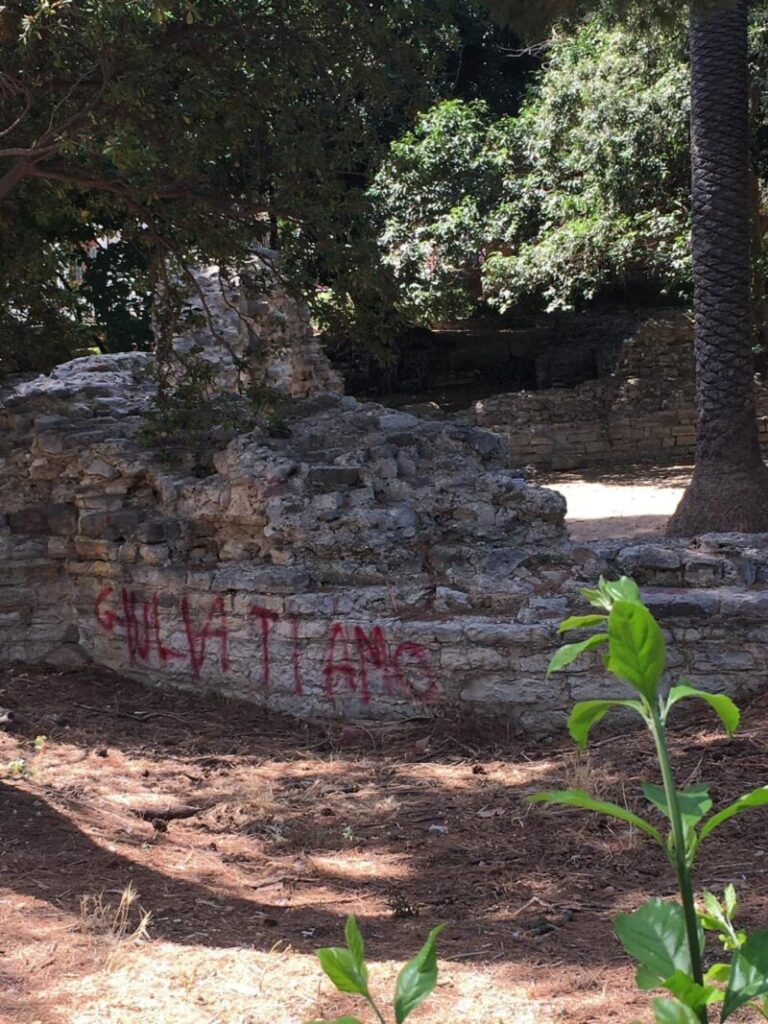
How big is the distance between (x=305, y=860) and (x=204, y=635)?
242 cm

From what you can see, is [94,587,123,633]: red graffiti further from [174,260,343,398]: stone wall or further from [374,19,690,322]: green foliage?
[374,19,690,322]: green foliage

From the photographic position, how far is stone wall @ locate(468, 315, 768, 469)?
1962 cm

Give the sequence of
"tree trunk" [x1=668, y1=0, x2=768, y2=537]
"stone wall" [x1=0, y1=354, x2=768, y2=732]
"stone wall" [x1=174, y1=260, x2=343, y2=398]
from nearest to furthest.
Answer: "stone wall" [x1=0, y1=354, x2=768, y2=732] < "stone wall" [x1=174, y1=260, x2=343, y2=398] < "tree trunk" [x1=668, y1=0, x2=768, y2=537]

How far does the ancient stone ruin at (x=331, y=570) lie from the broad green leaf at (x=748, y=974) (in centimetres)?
480

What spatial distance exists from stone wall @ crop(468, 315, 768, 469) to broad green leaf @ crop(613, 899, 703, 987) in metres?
18.1

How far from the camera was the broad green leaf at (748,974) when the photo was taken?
1323 millimetres

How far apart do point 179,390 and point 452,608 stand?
253cm

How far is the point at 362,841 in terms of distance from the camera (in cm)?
509

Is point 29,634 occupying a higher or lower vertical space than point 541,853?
higher

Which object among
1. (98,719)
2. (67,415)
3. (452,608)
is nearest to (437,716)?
(452,608)

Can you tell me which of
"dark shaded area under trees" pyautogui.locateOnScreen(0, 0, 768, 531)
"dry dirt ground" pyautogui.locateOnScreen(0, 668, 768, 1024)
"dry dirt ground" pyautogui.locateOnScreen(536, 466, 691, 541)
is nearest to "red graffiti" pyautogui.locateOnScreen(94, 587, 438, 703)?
"dry dirt ground" pyautogui.locateOnScreen(0, 668, 768, 1024)

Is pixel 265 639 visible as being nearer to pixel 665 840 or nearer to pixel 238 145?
pixel 238 145

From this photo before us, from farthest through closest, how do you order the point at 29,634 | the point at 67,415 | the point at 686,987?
the point at 67,415
the point at 29,634
the point at 686,987

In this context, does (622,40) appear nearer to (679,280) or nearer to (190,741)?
(679,280)
